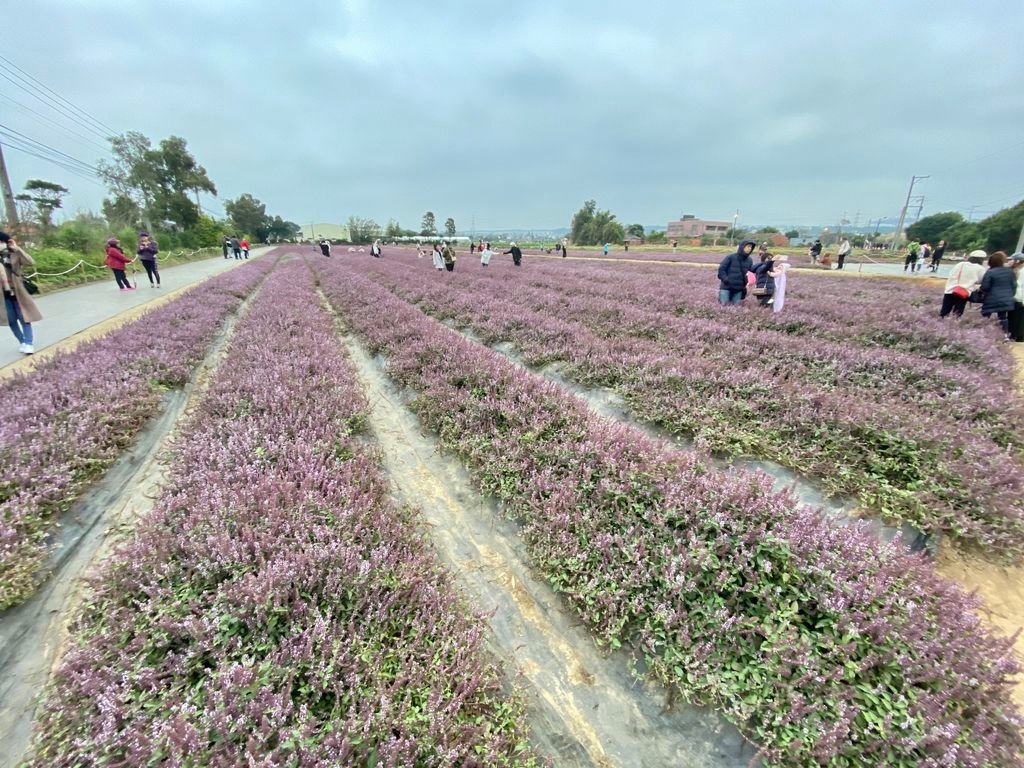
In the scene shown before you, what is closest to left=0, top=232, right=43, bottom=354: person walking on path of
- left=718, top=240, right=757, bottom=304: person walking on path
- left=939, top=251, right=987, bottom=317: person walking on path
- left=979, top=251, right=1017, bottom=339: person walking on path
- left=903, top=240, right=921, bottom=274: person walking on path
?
left=718, top=240, right=757, bottom=304: person walking on path

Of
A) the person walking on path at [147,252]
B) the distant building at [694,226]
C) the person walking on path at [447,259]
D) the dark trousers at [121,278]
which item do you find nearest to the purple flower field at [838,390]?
the person walking on path at [447,259]

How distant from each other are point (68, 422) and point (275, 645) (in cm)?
392

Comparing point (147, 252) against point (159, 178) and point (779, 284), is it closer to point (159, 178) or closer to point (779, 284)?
point (779, 284)

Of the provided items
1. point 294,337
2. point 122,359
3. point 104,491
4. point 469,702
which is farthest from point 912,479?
point 122,359

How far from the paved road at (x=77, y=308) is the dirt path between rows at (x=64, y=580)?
5.54 m

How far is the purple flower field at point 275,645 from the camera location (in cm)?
155

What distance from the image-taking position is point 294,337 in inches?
290

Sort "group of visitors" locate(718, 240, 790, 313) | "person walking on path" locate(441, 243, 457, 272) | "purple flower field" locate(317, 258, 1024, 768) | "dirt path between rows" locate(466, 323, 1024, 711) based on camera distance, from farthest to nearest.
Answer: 1. "person walking on path" locate(441, 243, 457, 272)
2. "group of visitors" locate(718, 240, 790, 313)
3. "dirt path between rows" locate(466, 323, 1024, 711)
4. "purple flower field" locate(317, 258, 1024, 768)

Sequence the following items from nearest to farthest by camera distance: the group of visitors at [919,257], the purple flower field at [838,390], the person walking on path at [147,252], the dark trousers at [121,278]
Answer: the purple flower field at [838,390]
the dark trousers at [121,278]
the person walking on path at [147,252]
the group of visitors at [919,257]

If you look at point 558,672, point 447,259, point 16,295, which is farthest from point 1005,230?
point 16,295

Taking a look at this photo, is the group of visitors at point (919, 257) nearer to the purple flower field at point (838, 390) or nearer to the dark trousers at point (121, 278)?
the purple flower field at point (838, 390)

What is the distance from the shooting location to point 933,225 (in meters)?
64.1

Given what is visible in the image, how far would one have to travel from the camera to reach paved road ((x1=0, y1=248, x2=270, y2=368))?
8026 mm

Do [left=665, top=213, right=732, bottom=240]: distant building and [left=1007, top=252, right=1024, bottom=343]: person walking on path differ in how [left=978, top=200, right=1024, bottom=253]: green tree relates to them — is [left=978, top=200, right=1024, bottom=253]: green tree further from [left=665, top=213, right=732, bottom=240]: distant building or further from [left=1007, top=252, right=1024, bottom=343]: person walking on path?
[left=665, top=213, right=732, bottom=240]: distant building
